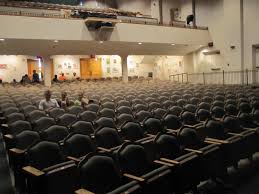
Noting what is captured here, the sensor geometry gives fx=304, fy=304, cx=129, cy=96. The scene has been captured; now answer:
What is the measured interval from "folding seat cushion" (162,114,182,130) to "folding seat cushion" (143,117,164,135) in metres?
0.32

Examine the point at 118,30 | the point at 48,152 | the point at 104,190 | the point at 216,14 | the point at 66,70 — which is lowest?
the point at 104,190

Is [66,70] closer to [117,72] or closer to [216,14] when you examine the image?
[117,72]

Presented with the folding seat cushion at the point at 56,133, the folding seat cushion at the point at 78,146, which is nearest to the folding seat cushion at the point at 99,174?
the folding seat cushion at the point at 78,146

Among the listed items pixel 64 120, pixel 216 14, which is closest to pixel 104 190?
pixel 64 120

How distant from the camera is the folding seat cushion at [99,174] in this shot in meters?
3.36

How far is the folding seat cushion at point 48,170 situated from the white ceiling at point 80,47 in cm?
1143

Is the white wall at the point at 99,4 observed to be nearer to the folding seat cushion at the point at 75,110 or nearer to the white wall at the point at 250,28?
the white wall at the point at 250,28

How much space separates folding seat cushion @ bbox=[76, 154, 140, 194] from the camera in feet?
11.0

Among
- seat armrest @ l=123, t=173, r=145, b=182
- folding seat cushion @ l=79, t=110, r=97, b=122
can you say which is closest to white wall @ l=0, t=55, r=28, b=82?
folding seat cushion @ l=79, t=110, r=97, b=122

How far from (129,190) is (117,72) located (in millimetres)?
23671

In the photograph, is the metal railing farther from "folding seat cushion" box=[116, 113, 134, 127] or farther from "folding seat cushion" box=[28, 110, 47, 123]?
"folding seat cushion" box=[28, 110, 47, 123]

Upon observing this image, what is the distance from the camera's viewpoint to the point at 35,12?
14.8 meters

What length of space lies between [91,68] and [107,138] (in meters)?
21.2

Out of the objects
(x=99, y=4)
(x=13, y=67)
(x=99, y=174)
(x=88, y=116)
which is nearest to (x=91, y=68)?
(x=13, y=67)
